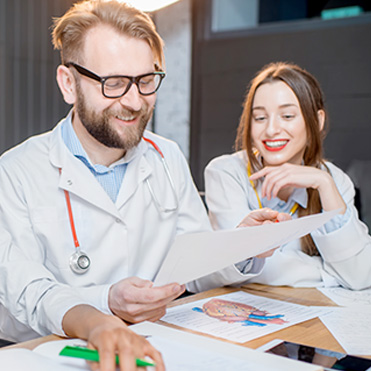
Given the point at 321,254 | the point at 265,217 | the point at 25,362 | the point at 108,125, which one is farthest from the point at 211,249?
the point at 321,254

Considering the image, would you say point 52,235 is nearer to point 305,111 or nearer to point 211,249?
point 211,249

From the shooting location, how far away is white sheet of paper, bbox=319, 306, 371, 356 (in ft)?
2.84

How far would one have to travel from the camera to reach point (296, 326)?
3.17 ft

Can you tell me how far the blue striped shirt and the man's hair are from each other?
192 millimetres

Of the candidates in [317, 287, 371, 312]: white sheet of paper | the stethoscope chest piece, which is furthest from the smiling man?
[317, 287, 371, 312]: white sheet of paper

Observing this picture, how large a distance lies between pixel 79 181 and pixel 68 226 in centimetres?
11

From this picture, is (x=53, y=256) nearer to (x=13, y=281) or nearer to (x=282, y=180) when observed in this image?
(x=13, y=281)

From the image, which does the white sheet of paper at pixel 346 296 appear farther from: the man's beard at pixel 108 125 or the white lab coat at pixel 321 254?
the man's beard at pixel 108 125

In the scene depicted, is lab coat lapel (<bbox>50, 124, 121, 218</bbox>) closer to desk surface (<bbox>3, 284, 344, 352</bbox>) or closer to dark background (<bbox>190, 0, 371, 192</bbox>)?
desk surface (<bbox>3, 284, 344, 352</bbox>)

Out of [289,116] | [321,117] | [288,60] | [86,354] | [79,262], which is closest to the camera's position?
[86,354]

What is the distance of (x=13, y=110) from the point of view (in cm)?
326

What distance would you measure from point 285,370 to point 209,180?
1.05 metres

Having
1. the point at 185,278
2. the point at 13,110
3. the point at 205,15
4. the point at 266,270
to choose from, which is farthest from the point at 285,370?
the point at 205,15

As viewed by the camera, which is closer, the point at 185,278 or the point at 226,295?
the point at 185,278
